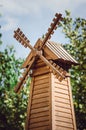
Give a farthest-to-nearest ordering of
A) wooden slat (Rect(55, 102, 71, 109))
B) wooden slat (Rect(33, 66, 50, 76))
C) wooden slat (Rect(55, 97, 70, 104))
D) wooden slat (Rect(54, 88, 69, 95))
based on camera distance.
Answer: wooden slat (Rect(33, 66, 50, 76)) → wooden slat (Rect(54, 88, 69, 95)) → wooden slat (Rect(55, 97, 70, 104)) → wooden slat (Rect(55, 102, 71, 109))

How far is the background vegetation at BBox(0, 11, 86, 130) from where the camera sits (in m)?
19.9

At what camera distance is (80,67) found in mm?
20047

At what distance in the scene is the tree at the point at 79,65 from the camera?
64.8 ft

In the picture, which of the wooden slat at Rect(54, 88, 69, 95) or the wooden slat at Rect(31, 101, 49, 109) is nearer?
the wooden slat at Rect(31, 101, 49, 109)

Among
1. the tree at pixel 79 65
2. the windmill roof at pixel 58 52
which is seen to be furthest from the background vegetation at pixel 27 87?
the windmill roof at pixel 58 52

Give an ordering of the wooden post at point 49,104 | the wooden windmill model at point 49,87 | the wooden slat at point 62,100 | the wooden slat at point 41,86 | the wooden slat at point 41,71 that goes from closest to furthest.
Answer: the wooden post at point 49,104 < the wooden windmill model at point 49,87 < the wooden slat at point 62,100 < the wooden slat at point 41,86 < the wooden slat at point 41,71

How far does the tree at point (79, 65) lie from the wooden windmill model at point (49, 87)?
22.2ft

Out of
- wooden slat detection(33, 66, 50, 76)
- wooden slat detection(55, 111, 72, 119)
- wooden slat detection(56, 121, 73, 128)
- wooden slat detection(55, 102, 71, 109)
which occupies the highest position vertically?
wooden slat detection(33, 66, 50, 76)

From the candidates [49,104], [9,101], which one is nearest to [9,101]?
[9,101]

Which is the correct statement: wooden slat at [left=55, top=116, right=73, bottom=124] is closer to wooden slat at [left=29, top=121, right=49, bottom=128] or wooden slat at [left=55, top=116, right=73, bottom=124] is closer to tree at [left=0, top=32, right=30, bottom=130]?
wooden slat at [left=29, top=121, right=49, bottom=128]

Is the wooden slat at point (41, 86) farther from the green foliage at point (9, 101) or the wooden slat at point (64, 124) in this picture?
the green foliage at point (9, 101)

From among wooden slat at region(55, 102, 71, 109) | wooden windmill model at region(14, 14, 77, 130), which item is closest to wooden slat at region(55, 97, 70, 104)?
wooden windmill model at region(14, 14, 77, 130)

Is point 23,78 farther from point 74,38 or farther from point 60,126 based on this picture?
point 74,38

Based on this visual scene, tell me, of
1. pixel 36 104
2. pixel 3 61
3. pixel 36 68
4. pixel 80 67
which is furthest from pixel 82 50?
pixel 36 104
